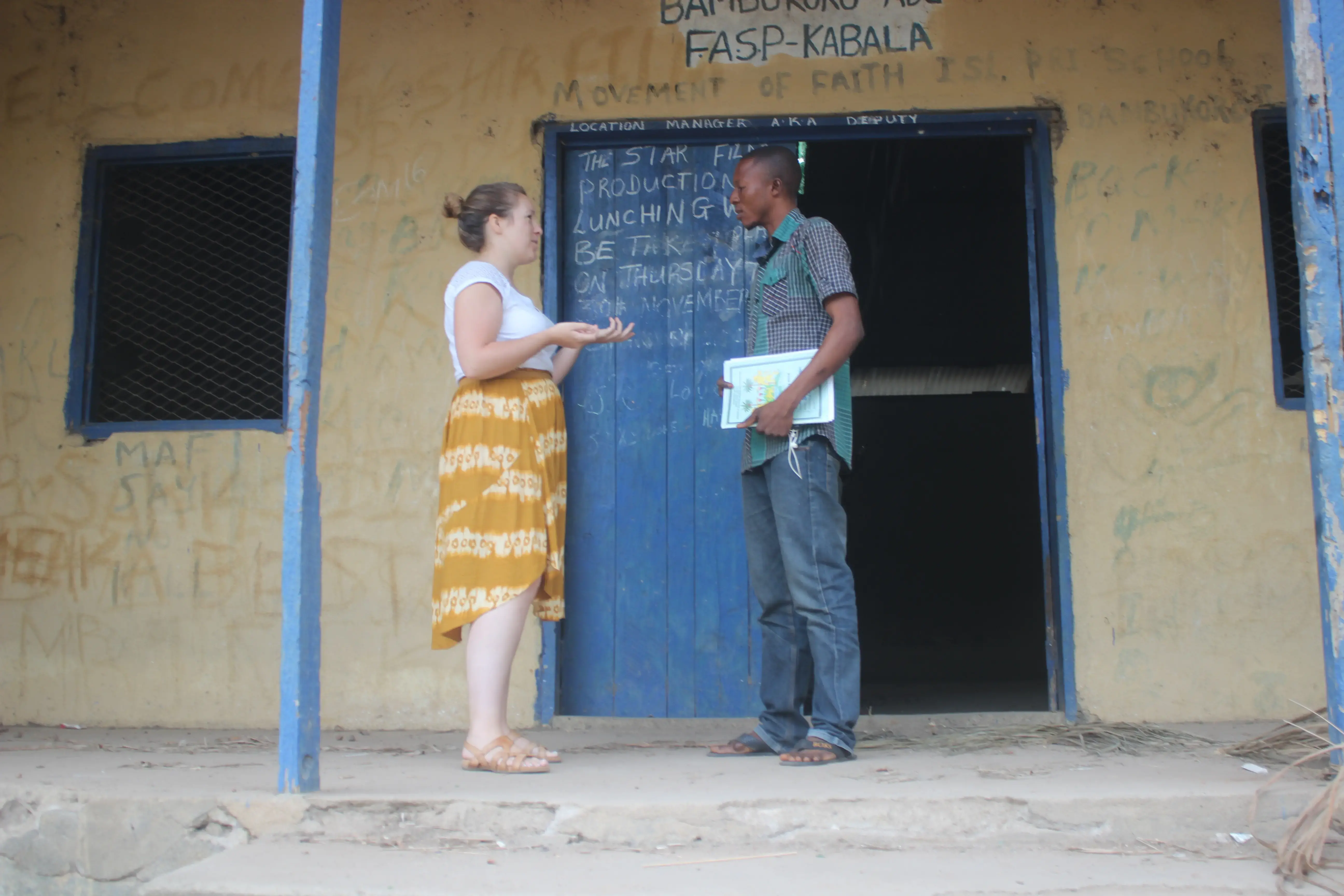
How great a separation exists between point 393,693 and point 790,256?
2.16 metres

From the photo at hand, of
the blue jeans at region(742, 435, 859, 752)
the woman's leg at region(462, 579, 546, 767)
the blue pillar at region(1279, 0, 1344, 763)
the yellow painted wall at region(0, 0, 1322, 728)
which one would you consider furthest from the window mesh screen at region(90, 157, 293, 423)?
the blue pillar at region(1279, 0, 1344, 763)

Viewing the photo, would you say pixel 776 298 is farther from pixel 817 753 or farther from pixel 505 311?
pixel 817 753

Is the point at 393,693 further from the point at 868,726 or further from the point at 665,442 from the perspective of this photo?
the point at 868,726

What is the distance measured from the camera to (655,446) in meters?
4.15

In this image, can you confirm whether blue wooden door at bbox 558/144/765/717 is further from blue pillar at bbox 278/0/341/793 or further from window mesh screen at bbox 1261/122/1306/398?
window mesh screen at bbox 1261/122/1306/398

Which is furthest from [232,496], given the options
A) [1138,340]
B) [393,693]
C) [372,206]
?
[1138,340]

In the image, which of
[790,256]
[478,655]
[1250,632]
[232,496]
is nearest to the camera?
[478,655]

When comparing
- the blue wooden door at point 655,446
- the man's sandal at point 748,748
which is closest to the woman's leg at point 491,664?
the man's sandal at point 748,748

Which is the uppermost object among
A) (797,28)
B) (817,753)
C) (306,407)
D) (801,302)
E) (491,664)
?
(797,28)

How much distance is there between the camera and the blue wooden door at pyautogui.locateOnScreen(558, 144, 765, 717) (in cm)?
408

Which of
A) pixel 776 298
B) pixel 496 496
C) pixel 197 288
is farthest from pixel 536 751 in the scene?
pixel 197 288

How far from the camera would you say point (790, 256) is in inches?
125

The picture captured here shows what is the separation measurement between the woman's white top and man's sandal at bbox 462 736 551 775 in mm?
1001

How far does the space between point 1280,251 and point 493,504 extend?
330cm
